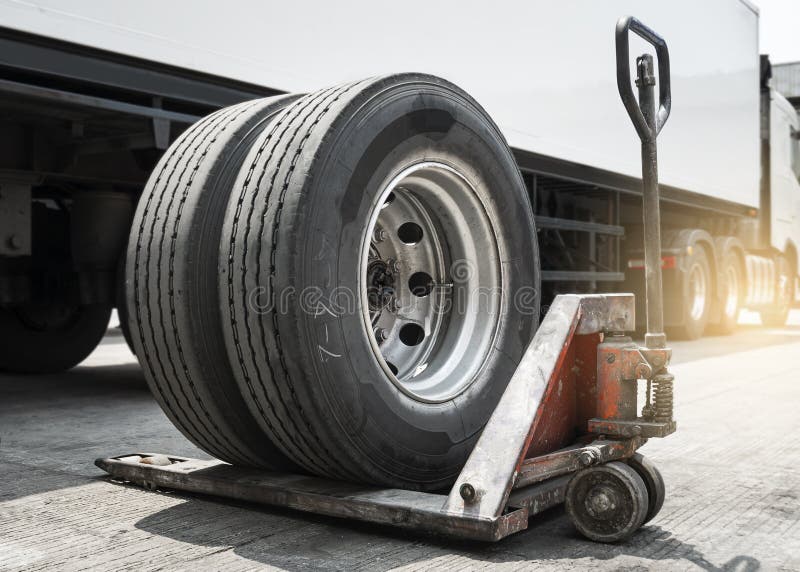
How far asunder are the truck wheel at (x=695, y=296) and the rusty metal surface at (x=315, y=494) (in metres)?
8.13

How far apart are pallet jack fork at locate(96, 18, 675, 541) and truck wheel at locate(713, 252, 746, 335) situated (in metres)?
9.09

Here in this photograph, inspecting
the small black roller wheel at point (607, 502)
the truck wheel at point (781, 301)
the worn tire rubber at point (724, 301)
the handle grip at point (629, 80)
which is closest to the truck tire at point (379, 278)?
the small black roller wheel at point (607, 502)

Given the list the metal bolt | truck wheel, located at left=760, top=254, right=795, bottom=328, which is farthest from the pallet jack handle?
truck wheel, located at left=760, top=254, right=795, bottom=328

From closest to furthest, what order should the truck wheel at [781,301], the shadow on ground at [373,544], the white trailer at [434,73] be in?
the shadow on ground at [373,544] → the white trailer at [434,73] → the truck wheel at [781,301]

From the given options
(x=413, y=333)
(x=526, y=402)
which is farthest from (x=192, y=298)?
(x=526, y=402)

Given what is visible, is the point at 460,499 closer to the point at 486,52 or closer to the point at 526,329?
the point at 526,329

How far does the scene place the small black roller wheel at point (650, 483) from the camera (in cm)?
254

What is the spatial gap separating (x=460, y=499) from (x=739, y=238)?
1147cm

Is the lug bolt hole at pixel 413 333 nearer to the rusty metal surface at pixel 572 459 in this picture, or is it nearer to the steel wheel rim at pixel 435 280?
the steel wheel rim at pixel 435 280

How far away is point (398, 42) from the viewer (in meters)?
5.45

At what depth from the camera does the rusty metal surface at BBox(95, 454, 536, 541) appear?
231cm

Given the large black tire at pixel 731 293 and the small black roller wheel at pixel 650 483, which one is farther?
the large black tire at pixel 731 293

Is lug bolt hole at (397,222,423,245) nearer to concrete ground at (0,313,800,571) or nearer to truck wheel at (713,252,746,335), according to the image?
concrete ground at (0,313,800,571)

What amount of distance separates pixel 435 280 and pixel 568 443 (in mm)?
902
